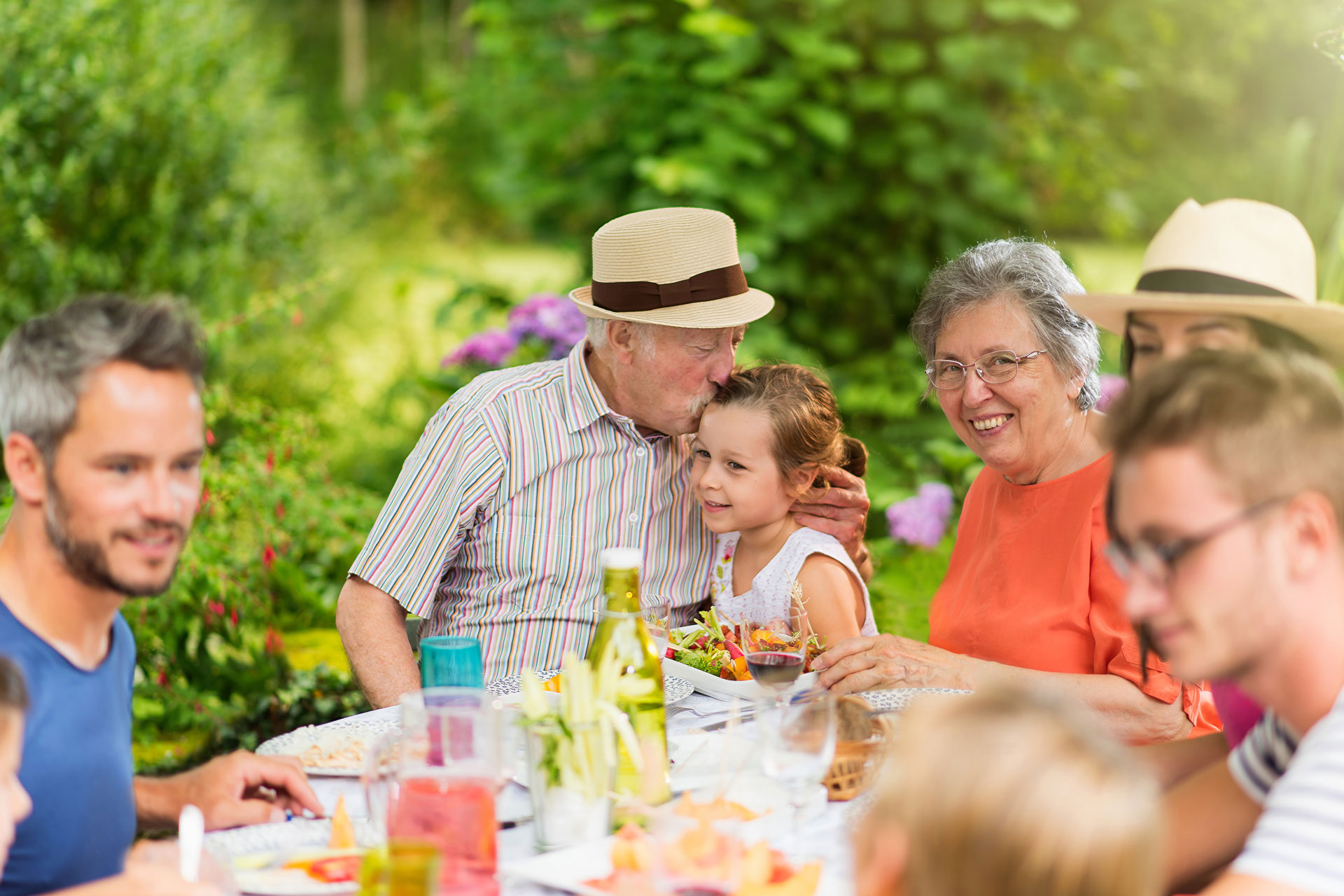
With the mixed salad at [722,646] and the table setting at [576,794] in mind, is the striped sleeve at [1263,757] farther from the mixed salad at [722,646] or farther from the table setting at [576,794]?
the mixed salad at [722,646]

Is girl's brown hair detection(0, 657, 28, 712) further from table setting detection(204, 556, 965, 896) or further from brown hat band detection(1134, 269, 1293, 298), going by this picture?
brown hat band detection(1134, 269, 1293, 298)

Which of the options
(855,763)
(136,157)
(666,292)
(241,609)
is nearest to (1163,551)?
(855,763)

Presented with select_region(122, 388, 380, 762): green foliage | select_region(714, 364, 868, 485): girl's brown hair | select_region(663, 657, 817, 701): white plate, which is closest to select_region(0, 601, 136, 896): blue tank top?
select_region(663, 657, 817, 701): white plate

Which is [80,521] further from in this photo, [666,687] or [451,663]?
[666,687]

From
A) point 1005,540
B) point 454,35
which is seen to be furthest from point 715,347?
point 454,35

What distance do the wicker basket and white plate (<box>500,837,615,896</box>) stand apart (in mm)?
399

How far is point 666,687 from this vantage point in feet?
7.93

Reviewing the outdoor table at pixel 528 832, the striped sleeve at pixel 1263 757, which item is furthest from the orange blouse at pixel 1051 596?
the outdoor table at pixel 528 832

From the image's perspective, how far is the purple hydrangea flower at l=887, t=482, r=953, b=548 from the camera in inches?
176

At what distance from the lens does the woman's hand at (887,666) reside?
8.10 feet

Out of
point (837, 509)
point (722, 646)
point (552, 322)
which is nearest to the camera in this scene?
point (722, 646)

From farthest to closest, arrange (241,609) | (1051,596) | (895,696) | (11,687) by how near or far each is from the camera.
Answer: (241,609)
(1051,596)
(895,696)
(11,687)

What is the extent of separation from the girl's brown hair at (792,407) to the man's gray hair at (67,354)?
1622 millimetres

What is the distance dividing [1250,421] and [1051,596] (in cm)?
133
